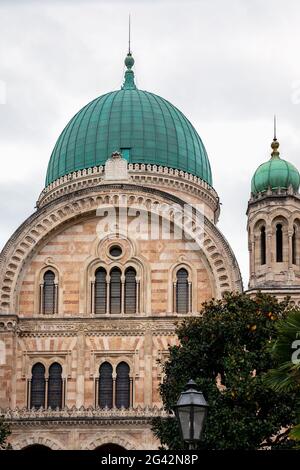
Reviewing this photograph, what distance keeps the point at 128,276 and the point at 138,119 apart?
10948 millimetres

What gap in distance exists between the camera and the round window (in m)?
45.7

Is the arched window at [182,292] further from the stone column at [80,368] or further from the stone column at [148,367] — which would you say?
the stone column at [80,368]

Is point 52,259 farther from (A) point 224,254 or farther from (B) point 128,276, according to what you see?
(A) point 224,254

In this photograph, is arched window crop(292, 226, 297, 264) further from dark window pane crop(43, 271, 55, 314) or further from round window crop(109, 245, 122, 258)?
dark window pane crop(43, 271, 55, 314)

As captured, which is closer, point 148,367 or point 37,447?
point 37,447

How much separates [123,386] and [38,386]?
3.25 metres

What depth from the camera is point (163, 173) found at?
52594 mm

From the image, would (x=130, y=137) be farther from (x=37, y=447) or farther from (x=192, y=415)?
(x=192, y=415)

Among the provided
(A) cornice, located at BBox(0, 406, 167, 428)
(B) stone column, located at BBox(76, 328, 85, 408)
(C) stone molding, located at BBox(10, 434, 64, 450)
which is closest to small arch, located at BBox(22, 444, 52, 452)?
(C) stone molding, located at BBox(10, 434, 64, 450)

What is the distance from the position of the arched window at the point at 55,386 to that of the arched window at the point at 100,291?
106 inches

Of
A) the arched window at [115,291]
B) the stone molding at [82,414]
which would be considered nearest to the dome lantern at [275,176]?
the arched window at [115,291]

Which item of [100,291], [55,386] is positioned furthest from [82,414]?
[100,291]

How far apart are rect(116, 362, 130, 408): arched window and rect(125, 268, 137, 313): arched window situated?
2.21 metres

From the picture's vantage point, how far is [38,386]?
44344 millimetres
